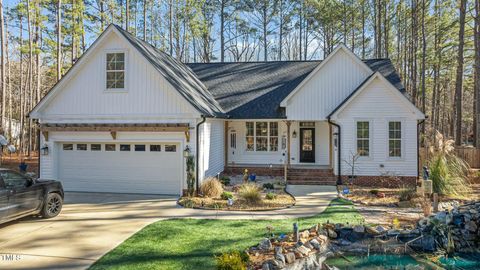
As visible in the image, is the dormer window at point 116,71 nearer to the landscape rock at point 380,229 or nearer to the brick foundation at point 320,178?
the brick foundation at point 320,178

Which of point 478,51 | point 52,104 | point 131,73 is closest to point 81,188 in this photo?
point 52,104

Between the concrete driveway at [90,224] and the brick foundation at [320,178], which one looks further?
the brick foundation at [320,178]

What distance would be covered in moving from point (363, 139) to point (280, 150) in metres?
4.51

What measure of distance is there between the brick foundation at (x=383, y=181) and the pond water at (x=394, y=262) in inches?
270

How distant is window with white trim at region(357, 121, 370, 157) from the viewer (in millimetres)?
14602

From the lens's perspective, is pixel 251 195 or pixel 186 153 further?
pixel 186 153

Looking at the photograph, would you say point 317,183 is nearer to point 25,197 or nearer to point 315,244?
point 315,244

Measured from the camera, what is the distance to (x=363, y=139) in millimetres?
14633

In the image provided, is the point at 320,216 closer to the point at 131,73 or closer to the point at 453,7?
the point at 131,73

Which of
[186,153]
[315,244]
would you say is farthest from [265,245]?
[186,153]

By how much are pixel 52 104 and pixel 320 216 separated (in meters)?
11.5

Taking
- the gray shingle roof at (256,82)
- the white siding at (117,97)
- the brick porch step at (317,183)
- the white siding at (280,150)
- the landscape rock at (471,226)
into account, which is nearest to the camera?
the landscape rock at (471,226)

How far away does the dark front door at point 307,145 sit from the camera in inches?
690

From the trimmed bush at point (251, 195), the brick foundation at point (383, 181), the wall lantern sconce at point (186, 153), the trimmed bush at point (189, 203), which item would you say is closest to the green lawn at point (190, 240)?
the trimmed bush at point (189, 203)
